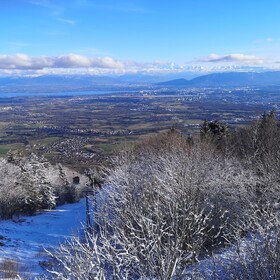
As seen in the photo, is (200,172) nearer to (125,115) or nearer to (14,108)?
(125,115)

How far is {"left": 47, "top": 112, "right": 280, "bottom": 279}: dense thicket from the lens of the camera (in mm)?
7613

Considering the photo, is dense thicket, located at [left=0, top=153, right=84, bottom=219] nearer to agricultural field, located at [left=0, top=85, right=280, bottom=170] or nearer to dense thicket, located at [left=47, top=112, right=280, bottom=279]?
dense thicket, located at [left=47, top=112, right=280, bottom=279]

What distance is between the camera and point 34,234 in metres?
26.5

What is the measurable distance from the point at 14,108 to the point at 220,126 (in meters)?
152

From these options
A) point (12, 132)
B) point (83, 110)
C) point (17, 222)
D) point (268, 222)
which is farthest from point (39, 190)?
point (83, 110)

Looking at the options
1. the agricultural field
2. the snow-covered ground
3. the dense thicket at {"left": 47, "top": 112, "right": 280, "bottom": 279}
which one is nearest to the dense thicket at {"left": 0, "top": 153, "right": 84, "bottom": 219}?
the snow-covered ground

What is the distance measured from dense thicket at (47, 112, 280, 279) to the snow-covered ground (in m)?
3.29

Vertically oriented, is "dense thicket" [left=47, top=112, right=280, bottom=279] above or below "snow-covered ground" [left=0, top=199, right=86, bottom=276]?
above

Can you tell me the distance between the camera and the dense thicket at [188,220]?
7613 mm

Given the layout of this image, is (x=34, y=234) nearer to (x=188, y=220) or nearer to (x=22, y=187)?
(x=22, y=187)

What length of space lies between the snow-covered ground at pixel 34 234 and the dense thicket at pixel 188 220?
10.8 ft

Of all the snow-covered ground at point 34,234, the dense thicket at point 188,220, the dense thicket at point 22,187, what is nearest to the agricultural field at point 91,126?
the dense thicket at point 22,187

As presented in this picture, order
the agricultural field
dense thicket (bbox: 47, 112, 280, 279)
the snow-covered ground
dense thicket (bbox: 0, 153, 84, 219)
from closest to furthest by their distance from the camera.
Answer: dense thicket (bbox: 47, 112, 280, 279), the snow-covered ground, dense thicket (bbox: 0, 153, 84, 219), the agricultural field

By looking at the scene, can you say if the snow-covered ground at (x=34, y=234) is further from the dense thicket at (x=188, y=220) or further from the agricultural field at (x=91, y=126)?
the agricultural field at (x=91, y=126)
